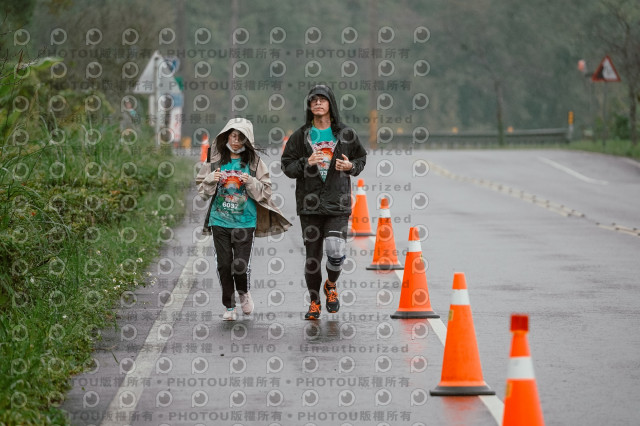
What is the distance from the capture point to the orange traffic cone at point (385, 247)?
1393 cm

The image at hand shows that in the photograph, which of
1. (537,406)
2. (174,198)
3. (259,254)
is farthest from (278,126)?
(537,406)

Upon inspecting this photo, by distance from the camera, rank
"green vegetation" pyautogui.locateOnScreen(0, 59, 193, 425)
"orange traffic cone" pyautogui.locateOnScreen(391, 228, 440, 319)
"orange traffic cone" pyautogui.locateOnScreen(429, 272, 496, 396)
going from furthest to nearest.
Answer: "orange traffic cone" pyautogui.locateOnScreen(391, 228, 440, 319), "green vegetation" pyautogui.locateOnScreen(0, 59, 193, 425), "orange traffic cone" pyautogui.locateOnScreen(429, 272, 496, 396)

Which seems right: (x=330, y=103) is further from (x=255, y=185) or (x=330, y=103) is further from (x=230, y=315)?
(x=230, y=315)

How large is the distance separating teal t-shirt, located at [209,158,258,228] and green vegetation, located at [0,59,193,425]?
3.98ft

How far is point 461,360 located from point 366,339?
6.88 feet

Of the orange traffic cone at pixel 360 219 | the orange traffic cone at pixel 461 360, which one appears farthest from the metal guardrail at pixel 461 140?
the orange traffic cone at pixel 461 360

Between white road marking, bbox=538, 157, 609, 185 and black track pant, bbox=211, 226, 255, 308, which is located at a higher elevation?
white road marking, bbox=538, 157, 609, 185

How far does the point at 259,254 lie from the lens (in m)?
16.3

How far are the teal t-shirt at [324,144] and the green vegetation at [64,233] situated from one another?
82.4 inches

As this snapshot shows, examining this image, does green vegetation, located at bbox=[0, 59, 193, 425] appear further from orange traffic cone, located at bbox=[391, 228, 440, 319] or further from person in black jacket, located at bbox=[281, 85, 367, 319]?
orange traffic cone, located at bbox=[391, 228, 440, 319]

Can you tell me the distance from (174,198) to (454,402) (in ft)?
44.9

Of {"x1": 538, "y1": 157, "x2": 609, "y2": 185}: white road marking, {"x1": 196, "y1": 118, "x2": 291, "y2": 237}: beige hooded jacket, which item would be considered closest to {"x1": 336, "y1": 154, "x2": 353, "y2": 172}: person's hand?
{"x1": 196, "y1": 118, "x2": 291, "y2": 237}: beige hooded jacket

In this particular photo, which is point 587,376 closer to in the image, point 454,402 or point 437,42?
point 454,402

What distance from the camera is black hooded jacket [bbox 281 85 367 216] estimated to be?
10.6 m
